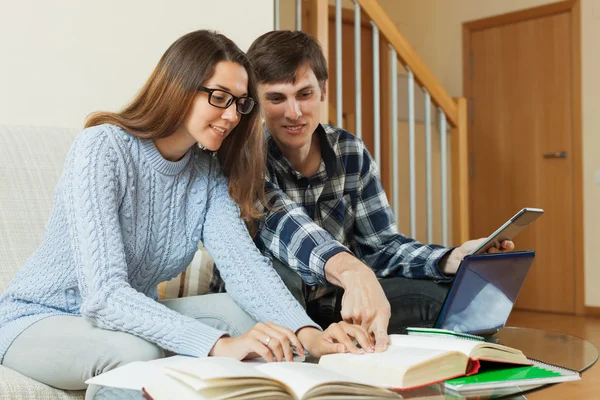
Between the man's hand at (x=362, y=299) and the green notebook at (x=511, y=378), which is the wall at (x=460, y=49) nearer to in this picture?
the man's hand at (x=362, y=299)

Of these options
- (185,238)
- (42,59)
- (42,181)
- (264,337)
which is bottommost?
(264,337)

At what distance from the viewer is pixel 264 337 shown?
3.31ft

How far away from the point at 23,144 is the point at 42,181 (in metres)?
0.10

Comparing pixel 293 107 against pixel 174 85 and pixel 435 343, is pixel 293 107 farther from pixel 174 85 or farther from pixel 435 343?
pixel 435 343

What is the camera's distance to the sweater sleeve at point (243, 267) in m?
1.23

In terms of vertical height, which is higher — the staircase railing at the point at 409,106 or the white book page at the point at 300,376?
the staircase railing at the point at 409,106

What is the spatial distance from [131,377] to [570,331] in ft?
11.0

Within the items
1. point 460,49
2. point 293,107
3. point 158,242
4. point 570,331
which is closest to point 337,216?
point 293,107

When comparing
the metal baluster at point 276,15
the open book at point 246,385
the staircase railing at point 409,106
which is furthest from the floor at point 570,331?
the open book at point 246,385

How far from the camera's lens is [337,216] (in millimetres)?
1664

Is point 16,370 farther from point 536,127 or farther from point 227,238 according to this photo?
point 536,127

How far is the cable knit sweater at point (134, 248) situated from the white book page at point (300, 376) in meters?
0.25

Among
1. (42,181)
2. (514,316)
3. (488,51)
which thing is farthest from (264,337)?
(488,51)

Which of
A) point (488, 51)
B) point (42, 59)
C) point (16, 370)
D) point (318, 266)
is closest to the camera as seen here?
point (16, 370)
